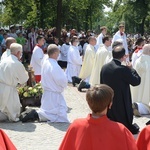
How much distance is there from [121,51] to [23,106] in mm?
3703

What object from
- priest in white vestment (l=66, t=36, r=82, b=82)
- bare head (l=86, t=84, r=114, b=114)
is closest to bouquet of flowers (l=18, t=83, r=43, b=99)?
priest in white vestment (l=66, t=36, r=82, b=82)

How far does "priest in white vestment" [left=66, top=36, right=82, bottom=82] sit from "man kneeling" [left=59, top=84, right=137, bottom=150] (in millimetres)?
10464

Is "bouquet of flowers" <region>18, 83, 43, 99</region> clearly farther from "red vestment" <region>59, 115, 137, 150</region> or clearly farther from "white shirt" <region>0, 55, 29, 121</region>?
"red vestment" <region>59, 115, 137, 150</region>

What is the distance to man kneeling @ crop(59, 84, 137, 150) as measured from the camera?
3625 millimetres

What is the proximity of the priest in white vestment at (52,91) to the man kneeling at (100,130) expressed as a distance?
4565mm

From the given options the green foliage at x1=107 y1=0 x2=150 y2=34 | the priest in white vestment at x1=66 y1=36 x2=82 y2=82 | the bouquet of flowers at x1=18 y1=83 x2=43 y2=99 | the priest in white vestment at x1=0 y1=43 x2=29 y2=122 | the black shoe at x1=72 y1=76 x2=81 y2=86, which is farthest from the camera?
the green foliage at x1=107 y1=0 x2=150 y2=34

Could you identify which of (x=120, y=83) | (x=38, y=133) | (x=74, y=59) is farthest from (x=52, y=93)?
(x=74, y=59)

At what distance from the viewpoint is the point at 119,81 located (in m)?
6.66

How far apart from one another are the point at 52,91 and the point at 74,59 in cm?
602

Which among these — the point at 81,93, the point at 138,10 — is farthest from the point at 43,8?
the point at 81,93

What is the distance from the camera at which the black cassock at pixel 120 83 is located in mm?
6582

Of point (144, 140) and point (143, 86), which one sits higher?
point (144, 140)

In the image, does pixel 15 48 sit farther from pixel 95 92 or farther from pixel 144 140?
pixel 144 140

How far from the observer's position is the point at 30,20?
34.6 metres
